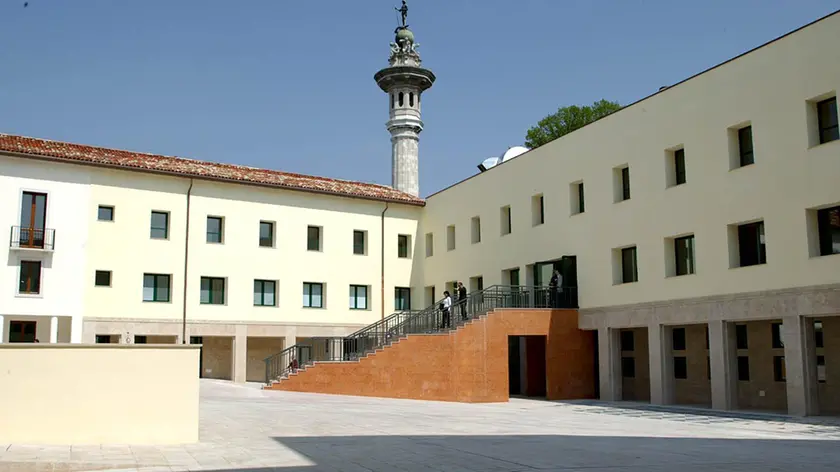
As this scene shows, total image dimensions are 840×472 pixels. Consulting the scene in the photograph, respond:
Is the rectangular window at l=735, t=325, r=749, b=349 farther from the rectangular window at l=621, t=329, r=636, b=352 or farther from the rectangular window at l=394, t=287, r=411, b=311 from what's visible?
the rectangular window at l=394, t=287, r=411, b=311

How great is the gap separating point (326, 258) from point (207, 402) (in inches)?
585

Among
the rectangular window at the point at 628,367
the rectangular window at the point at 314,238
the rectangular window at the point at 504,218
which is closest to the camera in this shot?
the rectangular window at the point at 628,367

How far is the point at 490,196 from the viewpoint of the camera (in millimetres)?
34250

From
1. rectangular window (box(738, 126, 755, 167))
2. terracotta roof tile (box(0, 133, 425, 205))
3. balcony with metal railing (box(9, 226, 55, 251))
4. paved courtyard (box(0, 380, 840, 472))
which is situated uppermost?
terracotta roof tile (box(0, 133, 425, 205))

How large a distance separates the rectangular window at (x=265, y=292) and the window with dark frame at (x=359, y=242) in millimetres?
4400

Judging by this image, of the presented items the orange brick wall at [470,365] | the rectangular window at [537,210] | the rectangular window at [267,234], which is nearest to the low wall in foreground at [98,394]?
the orange brick wall at [470,365]

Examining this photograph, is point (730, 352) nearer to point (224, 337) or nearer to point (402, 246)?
point (402, 246)

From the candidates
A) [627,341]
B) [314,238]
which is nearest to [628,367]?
[627,341]

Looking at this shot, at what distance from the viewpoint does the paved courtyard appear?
11258 mm

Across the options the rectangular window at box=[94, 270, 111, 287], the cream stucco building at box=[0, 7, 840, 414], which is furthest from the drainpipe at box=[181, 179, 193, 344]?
the rectangular window at box=[94, 270, 111, 287]

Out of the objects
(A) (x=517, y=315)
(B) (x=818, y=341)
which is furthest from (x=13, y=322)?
(B) (x=818, y=341)

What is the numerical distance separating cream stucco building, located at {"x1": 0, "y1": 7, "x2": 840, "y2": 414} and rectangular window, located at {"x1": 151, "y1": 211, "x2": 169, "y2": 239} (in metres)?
0.06

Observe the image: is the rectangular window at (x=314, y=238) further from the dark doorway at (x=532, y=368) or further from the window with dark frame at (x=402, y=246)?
the dark doorway at (x=532, y=368)

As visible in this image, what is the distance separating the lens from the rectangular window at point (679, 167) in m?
25.2
